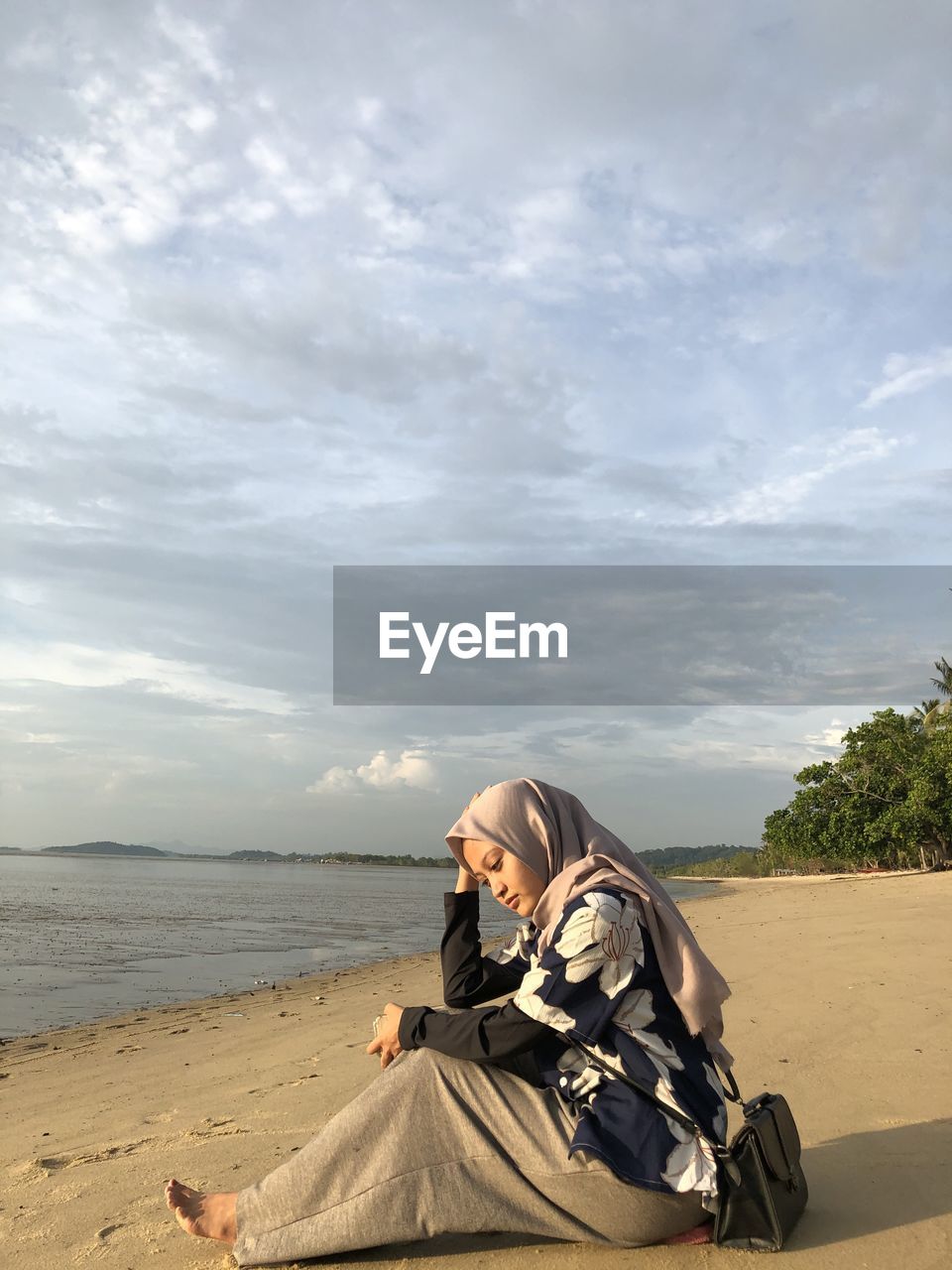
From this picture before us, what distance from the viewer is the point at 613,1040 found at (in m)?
2.48

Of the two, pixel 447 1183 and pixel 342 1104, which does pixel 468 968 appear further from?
pixel 342 1104

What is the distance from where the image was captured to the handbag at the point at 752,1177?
97.6 inches

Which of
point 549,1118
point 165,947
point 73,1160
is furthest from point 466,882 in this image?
point 165,947

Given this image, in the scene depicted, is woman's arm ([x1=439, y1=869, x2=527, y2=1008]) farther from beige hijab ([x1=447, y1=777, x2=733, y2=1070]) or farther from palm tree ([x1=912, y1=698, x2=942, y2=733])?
palm tree ([x1=912, y1=698, x2=942, y2=733])

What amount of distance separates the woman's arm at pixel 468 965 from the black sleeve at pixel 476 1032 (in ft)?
1.57

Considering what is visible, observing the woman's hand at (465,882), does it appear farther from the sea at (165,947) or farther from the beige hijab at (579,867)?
the sea at (165,947)

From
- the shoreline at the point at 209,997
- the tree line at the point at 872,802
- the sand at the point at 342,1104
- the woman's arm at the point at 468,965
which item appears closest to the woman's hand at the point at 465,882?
the woman's arm at the point at 468,965

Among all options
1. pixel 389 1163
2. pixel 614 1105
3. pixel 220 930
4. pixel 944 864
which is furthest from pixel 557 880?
pixel 944 864

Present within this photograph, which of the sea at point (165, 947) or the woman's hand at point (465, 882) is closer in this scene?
the woman's hand at point (465, 882)

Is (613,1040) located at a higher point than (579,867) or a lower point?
lower

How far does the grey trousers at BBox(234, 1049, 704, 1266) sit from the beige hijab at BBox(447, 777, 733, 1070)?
0.44m

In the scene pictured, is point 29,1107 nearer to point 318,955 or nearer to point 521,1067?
point 521,1067

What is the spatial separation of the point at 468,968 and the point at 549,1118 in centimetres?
73

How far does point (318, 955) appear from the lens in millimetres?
15234
